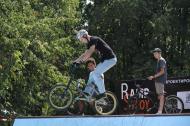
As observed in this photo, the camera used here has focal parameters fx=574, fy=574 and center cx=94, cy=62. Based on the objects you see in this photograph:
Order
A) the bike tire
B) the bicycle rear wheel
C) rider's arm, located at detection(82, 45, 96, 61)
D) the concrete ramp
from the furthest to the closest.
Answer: the bicycle rear wheel < the bike tire < rider's arm, located at detection(82, 45, 96, 61) < the concrete ramp

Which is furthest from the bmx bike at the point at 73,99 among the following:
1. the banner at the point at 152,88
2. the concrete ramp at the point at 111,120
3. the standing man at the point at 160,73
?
the banner at the point at 152,88

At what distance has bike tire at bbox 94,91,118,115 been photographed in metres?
13.2

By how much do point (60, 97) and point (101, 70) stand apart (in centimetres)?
115

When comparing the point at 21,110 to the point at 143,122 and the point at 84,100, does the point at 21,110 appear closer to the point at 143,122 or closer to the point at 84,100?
the point at 84,100

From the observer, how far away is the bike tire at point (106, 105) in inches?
519

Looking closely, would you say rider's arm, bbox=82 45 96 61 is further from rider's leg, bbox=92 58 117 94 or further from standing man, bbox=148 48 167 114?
standing man, bbox=148 48 167 114

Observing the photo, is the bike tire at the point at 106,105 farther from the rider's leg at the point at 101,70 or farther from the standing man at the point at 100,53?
the rider's leg at the point at 101,70

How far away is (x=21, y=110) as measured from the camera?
26828 millimetres

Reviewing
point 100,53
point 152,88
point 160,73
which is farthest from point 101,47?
point 152,88

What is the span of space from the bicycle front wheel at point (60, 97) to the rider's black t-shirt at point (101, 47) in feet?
3.90

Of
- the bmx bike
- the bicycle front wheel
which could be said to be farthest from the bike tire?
the bicycle front wheel

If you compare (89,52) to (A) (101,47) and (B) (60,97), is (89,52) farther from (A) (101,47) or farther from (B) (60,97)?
(B) (60,97)

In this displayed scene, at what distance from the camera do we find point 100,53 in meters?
12.8

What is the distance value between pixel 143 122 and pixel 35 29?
15.0m
